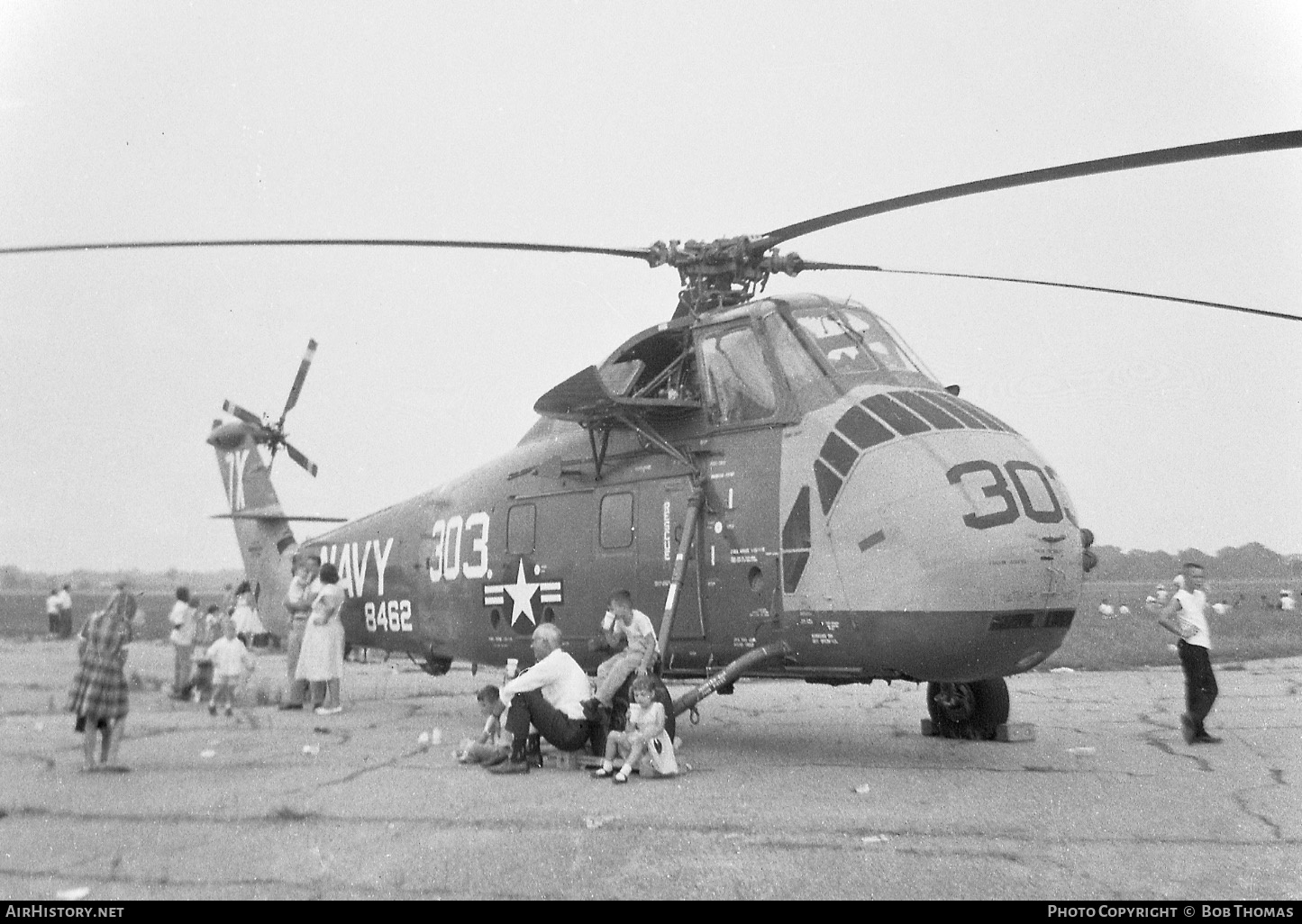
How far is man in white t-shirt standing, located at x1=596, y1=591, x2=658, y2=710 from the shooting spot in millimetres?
8953

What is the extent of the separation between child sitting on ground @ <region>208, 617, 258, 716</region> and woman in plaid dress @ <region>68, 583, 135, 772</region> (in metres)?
3.84

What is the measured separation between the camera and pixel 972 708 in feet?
33.1

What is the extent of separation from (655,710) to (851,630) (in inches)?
63.8

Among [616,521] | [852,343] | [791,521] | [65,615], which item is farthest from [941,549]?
[65,615]

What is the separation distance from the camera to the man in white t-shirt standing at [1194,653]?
9734 mm

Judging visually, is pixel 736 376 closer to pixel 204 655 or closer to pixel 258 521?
pixel 204 655

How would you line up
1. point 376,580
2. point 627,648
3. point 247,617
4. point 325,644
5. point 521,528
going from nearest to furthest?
1. point 627,648
2. point 521,528
3. point 325,644
4. point 376,580
5. point 247,617

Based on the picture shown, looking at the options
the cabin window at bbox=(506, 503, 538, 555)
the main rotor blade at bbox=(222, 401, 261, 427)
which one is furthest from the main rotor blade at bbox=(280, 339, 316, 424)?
the cabin window at bbox=(506, 503, 538, 555)

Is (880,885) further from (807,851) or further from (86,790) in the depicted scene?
(86,790)

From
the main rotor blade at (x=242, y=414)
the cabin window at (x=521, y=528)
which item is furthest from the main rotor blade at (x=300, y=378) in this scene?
the cabin window at (x=521, y=528)

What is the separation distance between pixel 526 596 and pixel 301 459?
824cm

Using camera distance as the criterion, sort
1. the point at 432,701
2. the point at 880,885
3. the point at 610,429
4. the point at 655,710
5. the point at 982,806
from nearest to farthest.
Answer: the point at 880,885 → the point at 982,806 → the point at 655,710 → the point at 610,429 → the point at 432,701

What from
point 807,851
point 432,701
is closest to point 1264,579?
point 432,701
